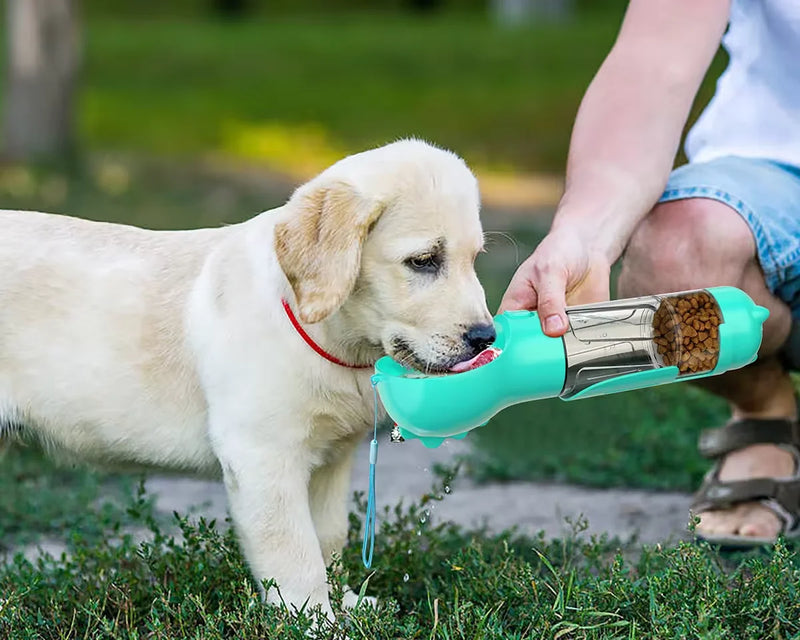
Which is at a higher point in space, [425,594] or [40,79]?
[425,594]

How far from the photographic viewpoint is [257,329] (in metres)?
2.88

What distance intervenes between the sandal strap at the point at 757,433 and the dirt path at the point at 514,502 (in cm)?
29

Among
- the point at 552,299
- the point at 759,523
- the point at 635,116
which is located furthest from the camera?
the point at 759,523

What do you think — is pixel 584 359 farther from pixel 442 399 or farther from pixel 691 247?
pixel 691 247

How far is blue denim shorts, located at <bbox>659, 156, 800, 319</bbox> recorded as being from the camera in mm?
3385

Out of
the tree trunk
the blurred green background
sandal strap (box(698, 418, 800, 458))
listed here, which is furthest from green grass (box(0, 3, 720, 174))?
sandal strap (box(698, 418, 800, 458))

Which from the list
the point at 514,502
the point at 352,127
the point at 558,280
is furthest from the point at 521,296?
the point at 352,127

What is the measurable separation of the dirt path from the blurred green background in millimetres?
114

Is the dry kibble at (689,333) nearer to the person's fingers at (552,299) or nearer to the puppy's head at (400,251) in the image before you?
the person's fingers at (552,299)

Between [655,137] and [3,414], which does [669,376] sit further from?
[3,414]

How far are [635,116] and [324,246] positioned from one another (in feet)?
3.36

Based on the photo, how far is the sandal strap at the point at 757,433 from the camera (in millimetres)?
3770

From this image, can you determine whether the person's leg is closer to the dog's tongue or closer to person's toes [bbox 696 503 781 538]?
person's toes [bbox 696 503 781 538]

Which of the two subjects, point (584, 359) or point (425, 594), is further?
point (425, 594)
